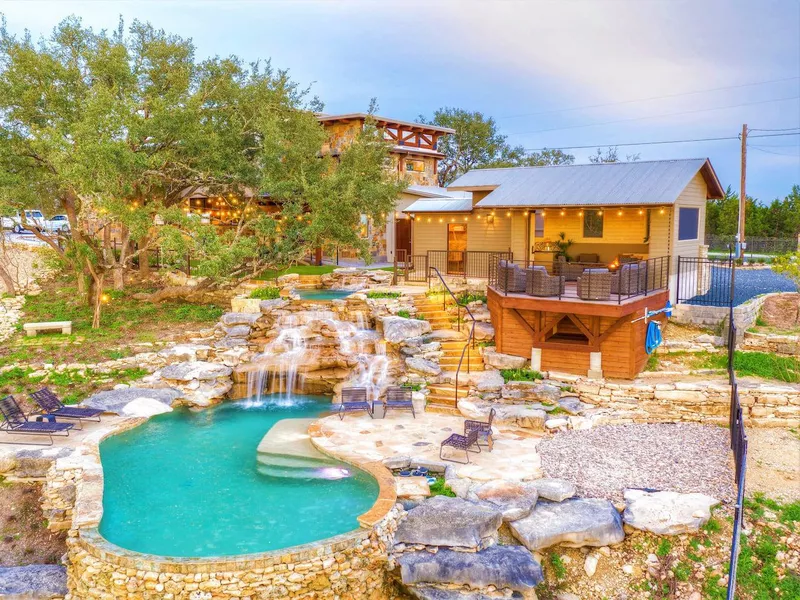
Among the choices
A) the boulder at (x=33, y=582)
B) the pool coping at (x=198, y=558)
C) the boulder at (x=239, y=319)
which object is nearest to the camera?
the pool coping at (x=198, y=558)

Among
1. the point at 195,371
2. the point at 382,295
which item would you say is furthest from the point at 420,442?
the point at 382,295

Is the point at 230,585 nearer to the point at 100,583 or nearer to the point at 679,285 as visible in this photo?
the point at 100,583

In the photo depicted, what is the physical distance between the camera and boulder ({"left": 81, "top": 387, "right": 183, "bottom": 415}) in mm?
15062

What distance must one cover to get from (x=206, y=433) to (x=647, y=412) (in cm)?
1115

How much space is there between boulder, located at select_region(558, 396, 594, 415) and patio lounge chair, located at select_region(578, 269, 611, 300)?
Result: 8.85 feet

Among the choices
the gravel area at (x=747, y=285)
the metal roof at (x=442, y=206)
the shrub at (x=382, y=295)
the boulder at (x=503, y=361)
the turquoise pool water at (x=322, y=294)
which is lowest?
the boulder at (x=503, y=361)

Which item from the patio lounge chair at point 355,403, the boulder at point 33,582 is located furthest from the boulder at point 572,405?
the boulder at point 33,582

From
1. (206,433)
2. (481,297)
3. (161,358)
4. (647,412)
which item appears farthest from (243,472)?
(481,297)

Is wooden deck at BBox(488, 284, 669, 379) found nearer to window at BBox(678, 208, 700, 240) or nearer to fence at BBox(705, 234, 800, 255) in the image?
window at BBox(678, 208, 700, 240)

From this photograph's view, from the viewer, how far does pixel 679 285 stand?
1948 centimetres

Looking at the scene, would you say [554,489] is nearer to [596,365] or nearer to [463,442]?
[463,442]

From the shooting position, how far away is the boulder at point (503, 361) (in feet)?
54.4

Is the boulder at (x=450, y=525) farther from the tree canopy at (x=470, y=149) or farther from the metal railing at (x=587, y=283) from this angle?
the tree canopy at (x=470, y=149)

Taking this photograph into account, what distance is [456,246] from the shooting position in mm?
25125
